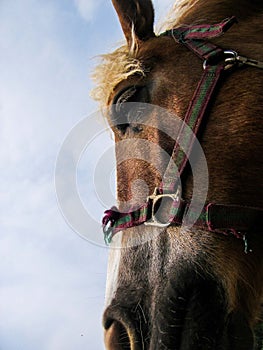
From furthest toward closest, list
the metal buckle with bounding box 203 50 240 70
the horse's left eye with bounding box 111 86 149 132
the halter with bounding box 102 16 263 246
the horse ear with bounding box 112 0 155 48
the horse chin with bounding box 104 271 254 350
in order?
the horse ear with bounding box 112 0 155 48
the horse's left eye with bounding box 111 86 149 132
the metal buckle with bounding box 203 50 240 70
the halter with bounding box 102 16 263 246
the horse chin with bounding box 104 271 254 350

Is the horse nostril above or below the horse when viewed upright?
below

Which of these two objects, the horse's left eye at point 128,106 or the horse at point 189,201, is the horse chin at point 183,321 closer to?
the horse at point 189,201

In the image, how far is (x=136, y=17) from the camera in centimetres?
363

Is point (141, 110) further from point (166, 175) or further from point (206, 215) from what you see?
point (206, 215)

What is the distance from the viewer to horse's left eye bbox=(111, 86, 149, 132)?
3.27 m

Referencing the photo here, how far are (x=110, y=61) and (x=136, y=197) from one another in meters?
1.14

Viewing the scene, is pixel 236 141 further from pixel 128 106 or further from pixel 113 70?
pixel 113 70

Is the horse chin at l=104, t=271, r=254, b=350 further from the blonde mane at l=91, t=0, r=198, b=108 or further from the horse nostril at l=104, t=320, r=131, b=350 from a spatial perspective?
the blonde mane at l=91, t=0, r=198, b=108

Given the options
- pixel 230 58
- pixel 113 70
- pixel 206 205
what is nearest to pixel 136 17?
pixel 113 70

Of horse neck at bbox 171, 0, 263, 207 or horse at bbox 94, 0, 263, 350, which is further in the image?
horse neck at bbox 171, 0, 263, 207

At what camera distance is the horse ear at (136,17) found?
362 cm

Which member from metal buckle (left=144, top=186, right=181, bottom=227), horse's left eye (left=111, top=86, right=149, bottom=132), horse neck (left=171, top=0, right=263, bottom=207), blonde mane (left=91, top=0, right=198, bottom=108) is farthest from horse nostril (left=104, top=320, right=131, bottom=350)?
blonde mane (left=91, top=0, right=198, bottom=108)

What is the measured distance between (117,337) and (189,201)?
87cm

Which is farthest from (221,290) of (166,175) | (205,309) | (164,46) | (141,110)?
(164,46)
